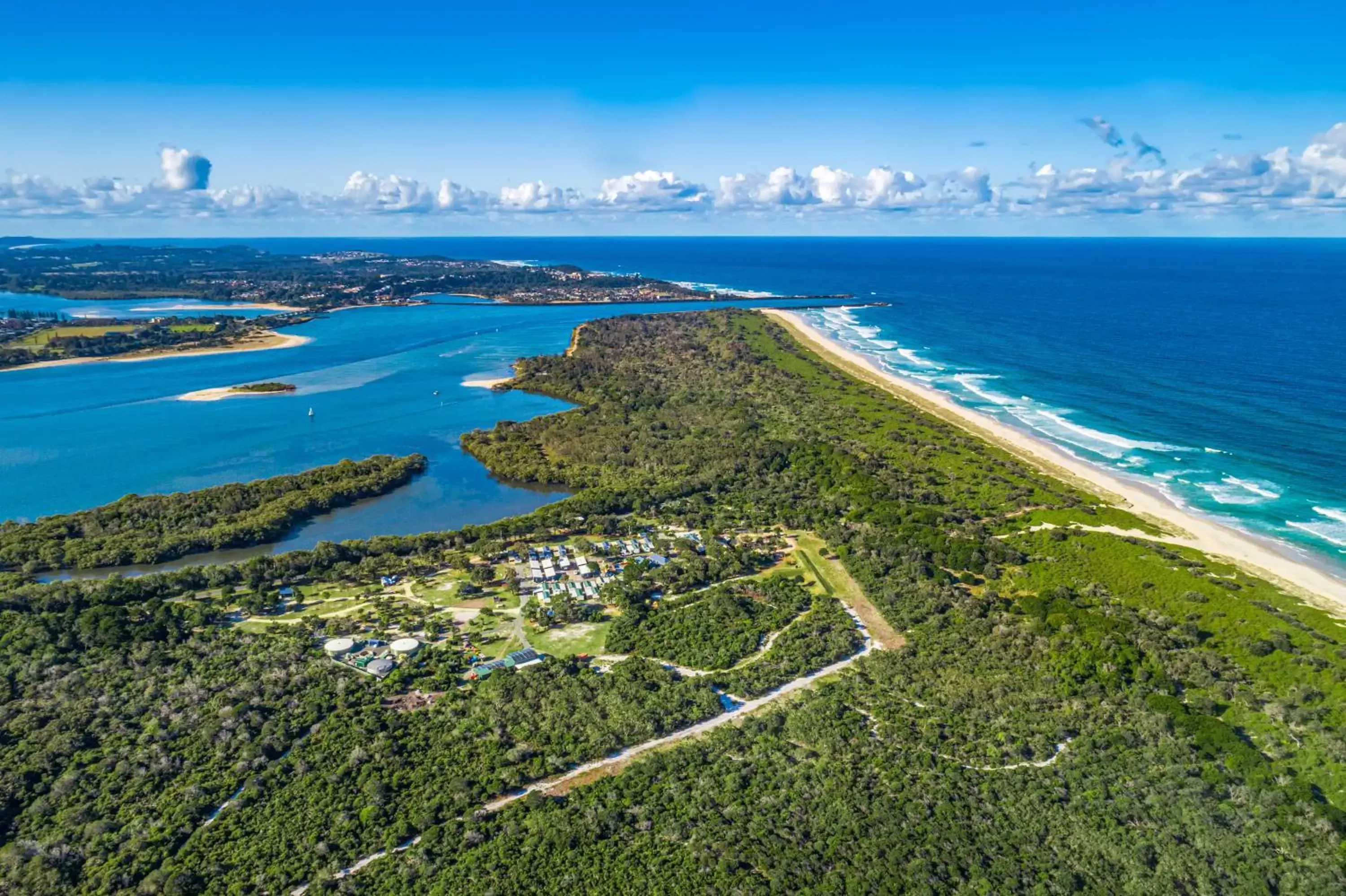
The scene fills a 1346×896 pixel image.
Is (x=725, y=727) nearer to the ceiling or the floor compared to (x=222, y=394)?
nearer to the floor

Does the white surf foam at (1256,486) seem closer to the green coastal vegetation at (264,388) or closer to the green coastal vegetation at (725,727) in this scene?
the green coastal vegetation at (725,727)

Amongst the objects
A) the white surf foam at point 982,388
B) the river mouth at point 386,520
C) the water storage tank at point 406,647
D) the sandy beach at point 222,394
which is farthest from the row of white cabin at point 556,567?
the sandy beach at point 222,394

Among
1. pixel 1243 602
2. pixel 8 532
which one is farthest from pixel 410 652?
pixel 1243 602

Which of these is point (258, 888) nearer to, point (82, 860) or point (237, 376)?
point (82, 860)

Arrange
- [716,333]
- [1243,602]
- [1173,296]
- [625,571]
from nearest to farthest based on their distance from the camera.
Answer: [1243,602], [625,571], [716,333], [1173,296]

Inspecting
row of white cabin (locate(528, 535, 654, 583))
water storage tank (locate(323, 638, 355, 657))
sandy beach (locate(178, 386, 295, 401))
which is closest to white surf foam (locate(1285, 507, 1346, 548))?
row of white cabin (locate(528, 535, 654, 583))

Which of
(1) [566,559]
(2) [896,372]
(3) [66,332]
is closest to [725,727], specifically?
(1) [566,559]

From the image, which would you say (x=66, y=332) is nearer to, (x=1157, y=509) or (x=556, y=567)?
(x=556, y=567)
